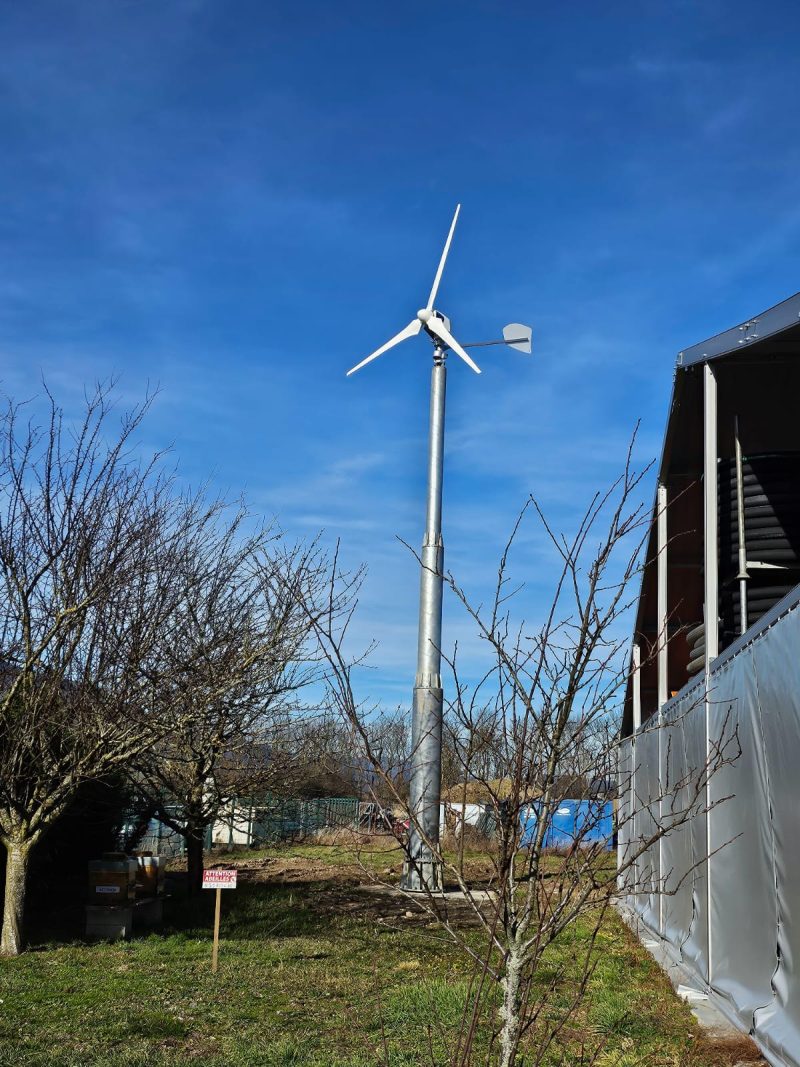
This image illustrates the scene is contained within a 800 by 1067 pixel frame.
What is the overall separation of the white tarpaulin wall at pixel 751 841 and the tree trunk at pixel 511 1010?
1.28 meters

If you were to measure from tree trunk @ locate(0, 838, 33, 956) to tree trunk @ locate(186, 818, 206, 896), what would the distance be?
18.9ft

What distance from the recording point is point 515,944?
338 cm

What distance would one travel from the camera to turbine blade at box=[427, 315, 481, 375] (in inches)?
945

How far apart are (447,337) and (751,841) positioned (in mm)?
18228

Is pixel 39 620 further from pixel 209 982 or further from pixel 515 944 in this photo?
pixel 515 944

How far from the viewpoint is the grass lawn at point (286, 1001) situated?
294 inches

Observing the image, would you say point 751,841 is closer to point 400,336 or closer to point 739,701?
point 739,701

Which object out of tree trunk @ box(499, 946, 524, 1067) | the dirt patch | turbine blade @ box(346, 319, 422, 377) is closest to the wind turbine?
turbine blade @ box(346, 319, 422, 377)

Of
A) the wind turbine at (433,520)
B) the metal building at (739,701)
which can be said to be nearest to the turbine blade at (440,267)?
the wind turbine at (433,520)

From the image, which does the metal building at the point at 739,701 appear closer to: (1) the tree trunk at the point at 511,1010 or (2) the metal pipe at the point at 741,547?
(2) the metal pipe at the point at 741,547

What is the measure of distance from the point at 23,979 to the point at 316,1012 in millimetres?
3513

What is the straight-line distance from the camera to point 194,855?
19.4 meters

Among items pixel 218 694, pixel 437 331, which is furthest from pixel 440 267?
pixel 218 694

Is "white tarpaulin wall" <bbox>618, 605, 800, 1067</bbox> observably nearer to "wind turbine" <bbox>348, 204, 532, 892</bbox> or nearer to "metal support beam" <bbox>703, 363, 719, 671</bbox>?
"metal support beam" <bbox>703, 363, 719, 671</bbox>
